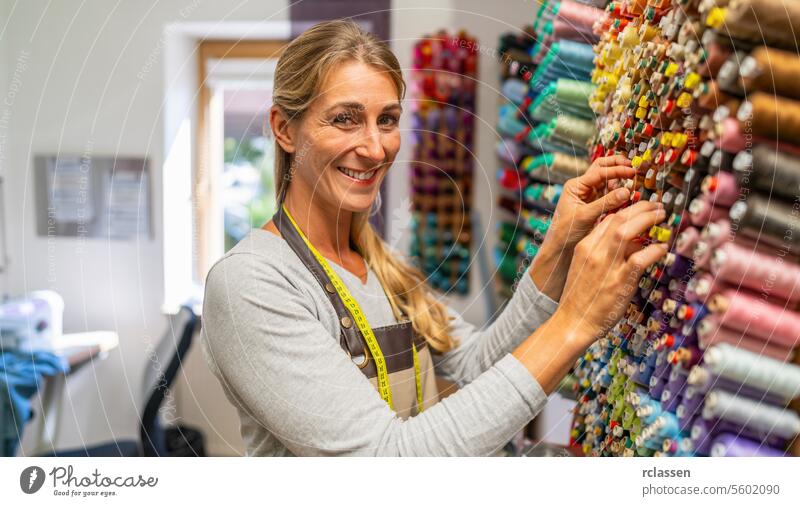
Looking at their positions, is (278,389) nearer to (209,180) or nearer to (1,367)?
(209,180)

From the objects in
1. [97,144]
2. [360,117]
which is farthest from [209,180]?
[360,117]

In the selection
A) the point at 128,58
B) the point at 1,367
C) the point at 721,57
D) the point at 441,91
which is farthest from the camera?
the point at 441,91

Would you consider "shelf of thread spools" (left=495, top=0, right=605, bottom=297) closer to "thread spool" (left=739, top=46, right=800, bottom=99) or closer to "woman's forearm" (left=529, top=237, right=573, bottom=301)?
"woman's forearm" (left=529, top=237, right=573, bottom=301)

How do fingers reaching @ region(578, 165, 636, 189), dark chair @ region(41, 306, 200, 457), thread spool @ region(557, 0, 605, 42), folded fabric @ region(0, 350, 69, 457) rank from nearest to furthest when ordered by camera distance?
fingers reaching @ region(578, 165, 636, 189)
thread spool @ region(557, 0, 605, 42)
folded fabric @ region(0, 350, 69, 457)
dark chair @ region(41, 306, 200, 457)

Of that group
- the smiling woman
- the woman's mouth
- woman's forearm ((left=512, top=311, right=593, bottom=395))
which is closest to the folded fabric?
the smiling woman

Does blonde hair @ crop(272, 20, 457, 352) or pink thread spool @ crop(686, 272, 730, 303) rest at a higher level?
blonde hair @ crop(272, 20, 457, 352)

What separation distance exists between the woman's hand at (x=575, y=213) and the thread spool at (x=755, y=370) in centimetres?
14

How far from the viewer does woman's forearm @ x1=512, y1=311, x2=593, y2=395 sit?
46 centimetres

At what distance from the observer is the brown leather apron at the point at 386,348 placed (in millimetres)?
534

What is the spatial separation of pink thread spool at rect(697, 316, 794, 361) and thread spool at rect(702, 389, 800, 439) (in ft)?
0.11

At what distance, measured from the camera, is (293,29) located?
0.79 metres

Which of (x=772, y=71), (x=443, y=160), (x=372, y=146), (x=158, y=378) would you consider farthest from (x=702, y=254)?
(x=158, y=378)
